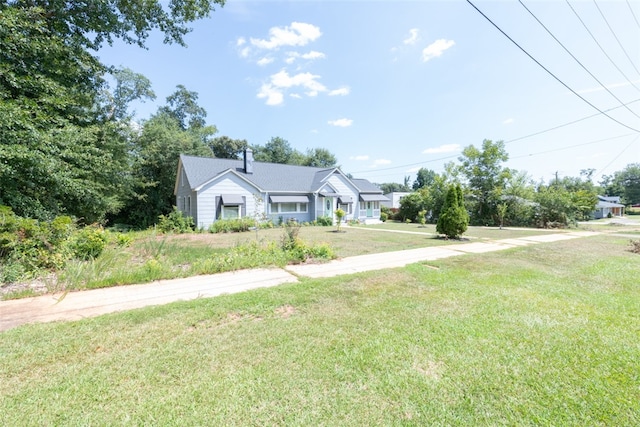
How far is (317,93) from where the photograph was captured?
18.3 m

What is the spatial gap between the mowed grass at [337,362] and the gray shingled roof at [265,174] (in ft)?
51.4

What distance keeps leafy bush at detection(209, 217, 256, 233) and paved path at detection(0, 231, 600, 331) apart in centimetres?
1079

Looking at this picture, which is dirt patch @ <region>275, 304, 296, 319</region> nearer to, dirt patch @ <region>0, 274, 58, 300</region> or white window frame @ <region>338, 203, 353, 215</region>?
dirt patch @ <region>0, 274, 58, 300</region>

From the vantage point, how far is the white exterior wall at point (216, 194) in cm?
1711

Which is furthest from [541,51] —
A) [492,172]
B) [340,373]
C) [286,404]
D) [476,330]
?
[492,172]

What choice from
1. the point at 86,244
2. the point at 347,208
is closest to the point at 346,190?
the point at 347,208

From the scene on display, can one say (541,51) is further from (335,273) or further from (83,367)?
(83,367)

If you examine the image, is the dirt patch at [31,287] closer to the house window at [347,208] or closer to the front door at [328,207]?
the front door at [328,207]

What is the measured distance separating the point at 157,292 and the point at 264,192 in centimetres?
1521

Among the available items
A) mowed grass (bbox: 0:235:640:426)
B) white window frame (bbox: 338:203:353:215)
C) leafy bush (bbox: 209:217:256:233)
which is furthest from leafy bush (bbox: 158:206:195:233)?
mowed grass (bbox: 0:235:640:426)

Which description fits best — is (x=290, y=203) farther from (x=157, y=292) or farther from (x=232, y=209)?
(x=157, y=292)

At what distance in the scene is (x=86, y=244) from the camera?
6332mm

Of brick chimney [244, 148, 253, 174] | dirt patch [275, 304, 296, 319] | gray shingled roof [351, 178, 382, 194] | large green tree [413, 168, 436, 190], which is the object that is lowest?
dirt patch [275, 304, 296, 319]

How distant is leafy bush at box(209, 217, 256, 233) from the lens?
1619 centimetres
